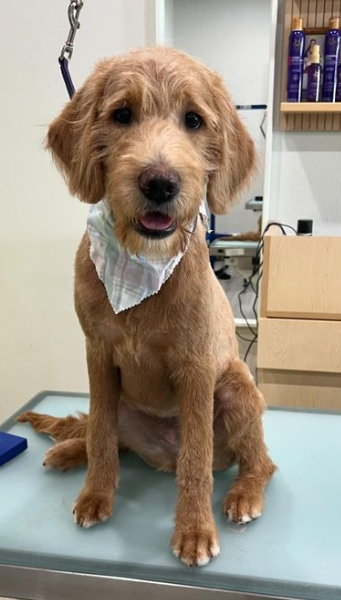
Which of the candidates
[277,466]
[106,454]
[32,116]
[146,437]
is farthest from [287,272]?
[32,116]

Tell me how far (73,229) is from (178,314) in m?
1.27

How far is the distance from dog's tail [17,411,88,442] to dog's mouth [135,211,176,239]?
1.86 ft

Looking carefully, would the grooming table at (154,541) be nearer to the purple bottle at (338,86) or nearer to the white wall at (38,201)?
the white wall at (38,201)

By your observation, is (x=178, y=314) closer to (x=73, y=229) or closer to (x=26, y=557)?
(x=26, y=557)

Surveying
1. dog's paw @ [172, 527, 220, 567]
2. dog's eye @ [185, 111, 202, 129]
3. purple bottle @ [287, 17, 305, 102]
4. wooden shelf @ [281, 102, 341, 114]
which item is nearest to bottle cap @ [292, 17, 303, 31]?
purple bottle @ [287, 17, 305, 102]

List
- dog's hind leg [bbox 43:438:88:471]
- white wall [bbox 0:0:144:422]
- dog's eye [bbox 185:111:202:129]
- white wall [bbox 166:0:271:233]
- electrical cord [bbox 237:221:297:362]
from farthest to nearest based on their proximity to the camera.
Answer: electrical cord [bbox 237:221:297:362] → white wall [bbox 0:0:144:422] → white wall [bbox 166:0:271:233] → dog's hind leg [bbox 43:438:88:471] → dog's eye [bbox 185:111:202:129]

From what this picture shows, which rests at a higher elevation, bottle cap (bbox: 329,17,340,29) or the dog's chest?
bottle cap (bbox: 329,17,340,29)

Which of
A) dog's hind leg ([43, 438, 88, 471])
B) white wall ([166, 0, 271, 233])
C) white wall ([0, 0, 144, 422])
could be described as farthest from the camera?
white wall ([0, 0, 144, 422])

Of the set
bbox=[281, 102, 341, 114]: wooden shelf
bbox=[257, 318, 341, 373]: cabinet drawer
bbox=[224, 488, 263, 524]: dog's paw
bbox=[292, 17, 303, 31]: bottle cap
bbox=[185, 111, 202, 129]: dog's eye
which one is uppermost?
bbox=[292, 17, 303, 31]: bottle cap

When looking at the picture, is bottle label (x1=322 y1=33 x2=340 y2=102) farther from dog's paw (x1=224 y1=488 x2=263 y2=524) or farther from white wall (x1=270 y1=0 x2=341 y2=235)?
dog's paw (x1=224 y1=488 x2=263 y2=524)

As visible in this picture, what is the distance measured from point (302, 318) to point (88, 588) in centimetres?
113

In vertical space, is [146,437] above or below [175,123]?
below

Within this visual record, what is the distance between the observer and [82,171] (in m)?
0.79

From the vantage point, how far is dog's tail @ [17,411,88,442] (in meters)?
1.14
